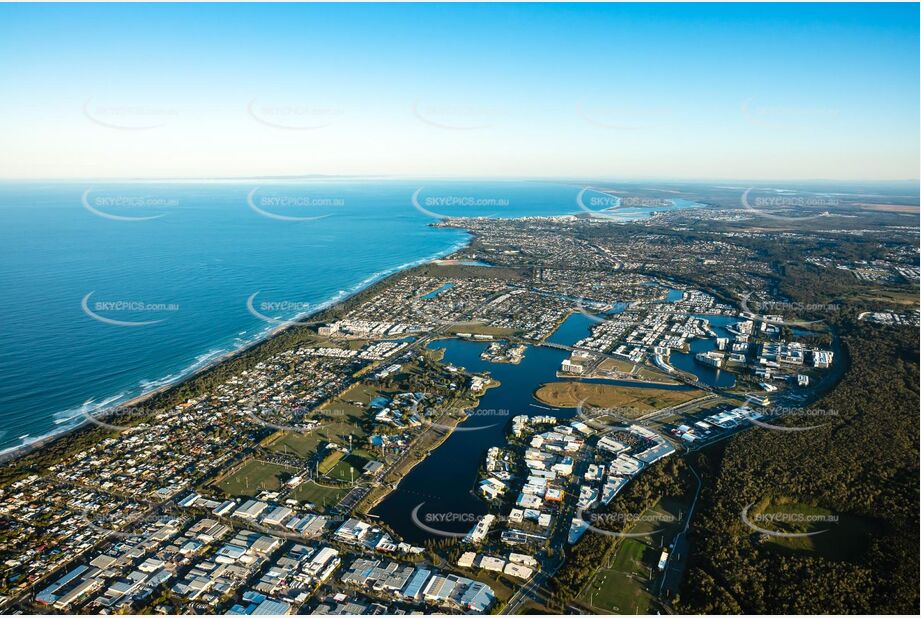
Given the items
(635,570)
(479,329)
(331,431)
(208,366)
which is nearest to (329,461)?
(331,431)

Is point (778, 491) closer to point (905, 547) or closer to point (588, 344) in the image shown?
point (905, 547)

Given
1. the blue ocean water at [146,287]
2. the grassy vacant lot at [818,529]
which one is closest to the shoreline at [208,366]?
the blue ocean water at [146,287]

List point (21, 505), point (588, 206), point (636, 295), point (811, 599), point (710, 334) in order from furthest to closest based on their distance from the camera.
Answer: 1. point (588, 206)
2. point (636, 295)
3. point (710, 334)
4. point (21, 505)
5. point (811, 599)

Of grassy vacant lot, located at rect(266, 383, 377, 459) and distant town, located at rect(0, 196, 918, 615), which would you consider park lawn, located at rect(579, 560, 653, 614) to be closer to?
distant town, located at rect(0, 196, 918, 615)

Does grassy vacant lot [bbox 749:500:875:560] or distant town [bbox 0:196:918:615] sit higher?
distant town [bbox 0:196:918:615]

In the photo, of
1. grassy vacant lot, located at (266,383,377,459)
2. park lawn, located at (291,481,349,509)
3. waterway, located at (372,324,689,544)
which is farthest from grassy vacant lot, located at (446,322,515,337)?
park lawn, located at (291,481,349,509)

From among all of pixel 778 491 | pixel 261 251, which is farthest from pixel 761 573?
pixel 261 251
